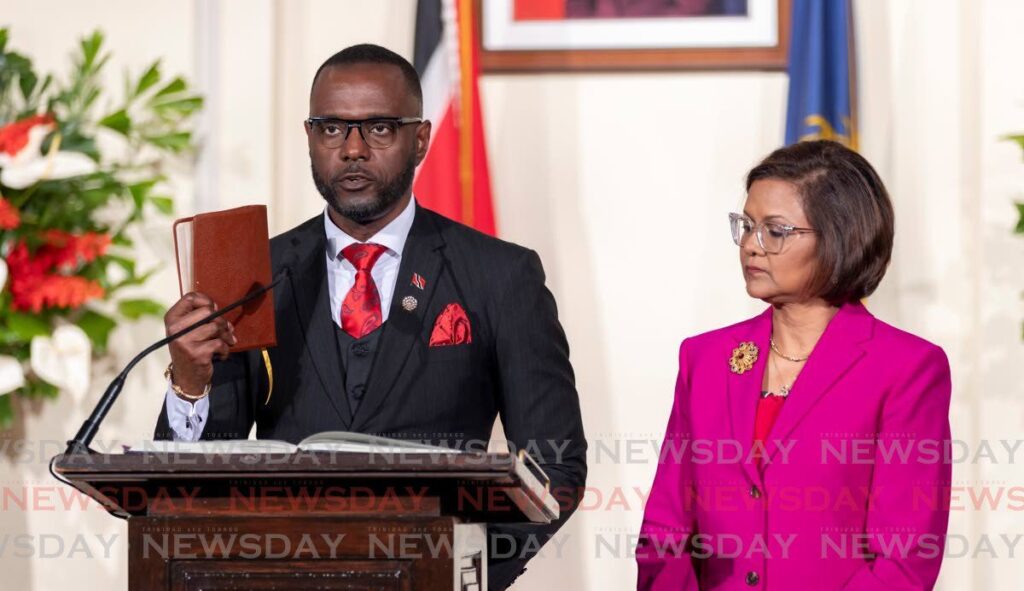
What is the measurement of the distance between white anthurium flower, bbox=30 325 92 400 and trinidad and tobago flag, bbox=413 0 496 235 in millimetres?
1208

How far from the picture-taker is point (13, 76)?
4.61 m

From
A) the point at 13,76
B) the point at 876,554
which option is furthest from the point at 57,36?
the point at 876,554

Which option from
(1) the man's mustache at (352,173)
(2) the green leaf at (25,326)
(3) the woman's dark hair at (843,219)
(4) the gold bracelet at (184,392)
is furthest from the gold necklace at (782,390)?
(2) the green leaf at (25,326)

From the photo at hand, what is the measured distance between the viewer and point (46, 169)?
433 centimetres

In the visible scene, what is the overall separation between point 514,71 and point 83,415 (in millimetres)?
1916

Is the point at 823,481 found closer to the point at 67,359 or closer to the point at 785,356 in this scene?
the point at 785,356

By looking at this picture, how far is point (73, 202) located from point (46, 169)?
0.22 metres

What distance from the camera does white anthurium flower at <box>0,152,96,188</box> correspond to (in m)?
4.29

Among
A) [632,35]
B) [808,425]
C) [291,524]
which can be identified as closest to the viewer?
[291,524]

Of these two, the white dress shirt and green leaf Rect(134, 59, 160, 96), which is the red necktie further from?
green leaf Rect(134, 59, 160, 96)

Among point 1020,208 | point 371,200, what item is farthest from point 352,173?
point 1020,208

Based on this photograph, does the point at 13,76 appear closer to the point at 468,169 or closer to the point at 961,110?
the point at 468,169

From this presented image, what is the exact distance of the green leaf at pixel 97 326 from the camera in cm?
453

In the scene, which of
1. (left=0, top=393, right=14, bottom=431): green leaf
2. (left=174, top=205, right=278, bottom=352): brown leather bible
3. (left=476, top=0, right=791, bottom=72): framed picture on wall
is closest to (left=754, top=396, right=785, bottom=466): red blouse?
(left=174, top=205, right=278, bottom=352): brown leather bible
